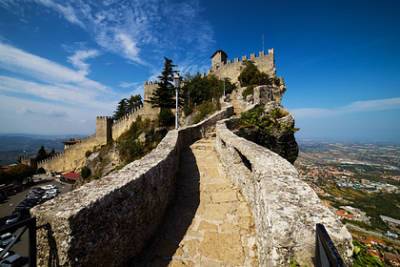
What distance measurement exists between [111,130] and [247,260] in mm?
39423

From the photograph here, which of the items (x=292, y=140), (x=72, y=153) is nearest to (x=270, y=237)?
(x=292, y=140)

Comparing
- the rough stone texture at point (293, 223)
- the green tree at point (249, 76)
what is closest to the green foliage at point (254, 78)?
the green tree at point (249, 76)

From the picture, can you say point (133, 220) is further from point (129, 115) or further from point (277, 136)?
point (129, 115)

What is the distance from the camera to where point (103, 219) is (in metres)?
2.15

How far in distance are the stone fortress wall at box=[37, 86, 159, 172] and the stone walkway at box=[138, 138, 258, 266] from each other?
29785 mm

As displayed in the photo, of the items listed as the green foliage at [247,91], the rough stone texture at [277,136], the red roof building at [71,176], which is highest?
the green foliage at [247,91]

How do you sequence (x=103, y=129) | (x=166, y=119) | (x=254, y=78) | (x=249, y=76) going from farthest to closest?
(x=103, y=129), (x=166, y=119), (x=249, y=76), (x=254, y=78)

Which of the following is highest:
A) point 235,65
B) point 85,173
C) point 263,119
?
point 235,65

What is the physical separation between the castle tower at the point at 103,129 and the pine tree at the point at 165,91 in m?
11.6

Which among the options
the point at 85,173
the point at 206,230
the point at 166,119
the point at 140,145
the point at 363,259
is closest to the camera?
the point at 363,259

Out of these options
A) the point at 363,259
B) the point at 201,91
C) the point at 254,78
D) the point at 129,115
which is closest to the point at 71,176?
the point at 129,115

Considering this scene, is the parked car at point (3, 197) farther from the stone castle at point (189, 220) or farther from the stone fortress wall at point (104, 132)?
the stone castle at point (189, 220)

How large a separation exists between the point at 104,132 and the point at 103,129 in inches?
24.5

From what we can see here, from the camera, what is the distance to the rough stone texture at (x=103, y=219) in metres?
1.81
